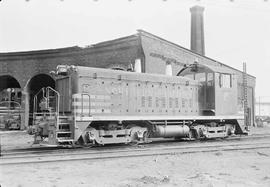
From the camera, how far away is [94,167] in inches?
318

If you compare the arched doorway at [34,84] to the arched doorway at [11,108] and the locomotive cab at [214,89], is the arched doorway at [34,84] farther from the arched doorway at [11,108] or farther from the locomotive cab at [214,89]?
the locomotive cab at [214,89]

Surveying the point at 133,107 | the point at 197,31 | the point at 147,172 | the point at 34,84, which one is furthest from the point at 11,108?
the point at 197,31

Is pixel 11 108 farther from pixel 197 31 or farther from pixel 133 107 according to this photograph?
pixel 197 31

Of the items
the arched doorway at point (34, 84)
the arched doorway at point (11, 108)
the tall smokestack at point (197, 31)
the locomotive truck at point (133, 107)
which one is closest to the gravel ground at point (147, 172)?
the locomotive truck at point (133, 107)

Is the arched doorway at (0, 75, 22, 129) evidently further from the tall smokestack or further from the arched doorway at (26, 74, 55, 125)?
the tall smokestack

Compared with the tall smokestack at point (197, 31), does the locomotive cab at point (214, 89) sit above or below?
below

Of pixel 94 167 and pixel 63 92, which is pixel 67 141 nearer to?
pixel 63 92

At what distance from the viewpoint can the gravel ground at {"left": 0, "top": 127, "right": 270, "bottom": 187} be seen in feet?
21.0

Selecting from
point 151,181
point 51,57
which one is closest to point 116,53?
point 51,57

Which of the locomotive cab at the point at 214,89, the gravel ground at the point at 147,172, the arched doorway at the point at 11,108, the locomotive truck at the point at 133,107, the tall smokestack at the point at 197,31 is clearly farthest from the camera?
the tall smokestack at the point at 197,31

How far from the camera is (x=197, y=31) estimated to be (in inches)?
1603

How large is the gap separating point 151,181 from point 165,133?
726 cm

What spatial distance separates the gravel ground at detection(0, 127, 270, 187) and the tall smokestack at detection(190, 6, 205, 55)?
105ft

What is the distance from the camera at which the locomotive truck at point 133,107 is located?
11812 millimetres
